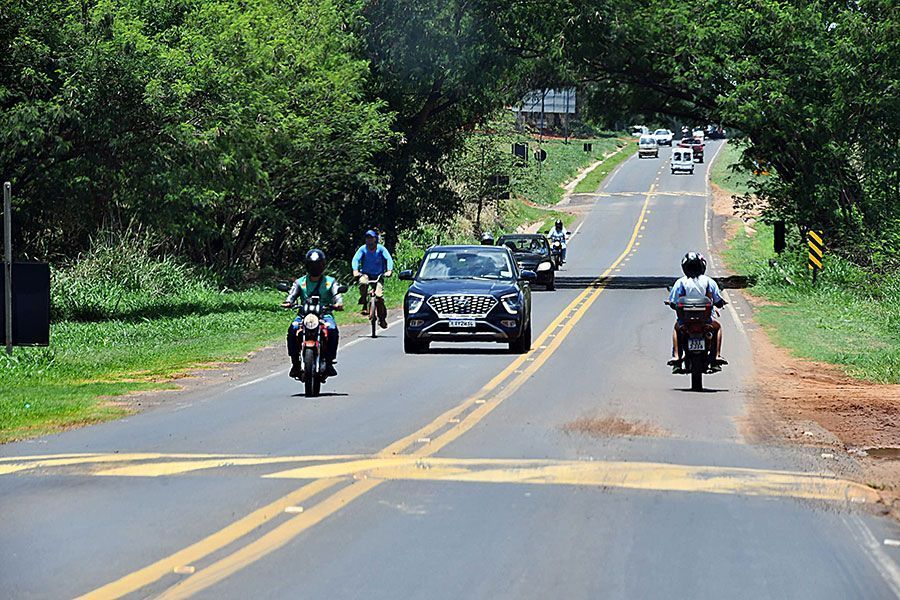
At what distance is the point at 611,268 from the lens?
200 ft

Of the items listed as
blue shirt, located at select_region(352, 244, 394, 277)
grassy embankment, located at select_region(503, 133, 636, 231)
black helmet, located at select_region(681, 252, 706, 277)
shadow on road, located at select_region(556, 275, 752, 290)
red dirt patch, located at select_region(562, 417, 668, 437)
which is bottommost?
shadow on road, located at select_region(556, 275, 752, 290)

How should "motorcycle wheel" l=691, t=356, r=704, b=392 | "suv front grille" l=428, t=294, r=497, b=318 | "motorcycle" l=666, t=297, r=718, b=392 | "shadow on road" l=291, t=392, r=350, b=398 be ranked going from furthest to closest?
"suv front grille" l=428, t=294, r=497, b=318 → "motorcycle wheel" l=691, t=356, r=704, b=392 → "motorcycle" l=666, t=297, r=718, b=392 → "shadow on road" l=291, t=392, r=350, b=398

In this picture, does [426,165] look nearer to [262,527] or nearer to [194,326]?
[194,326]

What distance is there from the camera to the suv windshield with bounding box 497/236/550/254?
48.4 meters

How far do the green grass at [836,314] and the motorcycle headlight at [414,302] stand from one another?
21.8 ft

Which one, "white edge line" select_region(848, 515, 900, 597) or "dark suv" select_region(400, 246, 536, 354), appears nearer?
"white edge line" select_region(848, 515, 900, 597)

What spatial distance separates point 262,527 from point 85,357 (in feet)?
50.9

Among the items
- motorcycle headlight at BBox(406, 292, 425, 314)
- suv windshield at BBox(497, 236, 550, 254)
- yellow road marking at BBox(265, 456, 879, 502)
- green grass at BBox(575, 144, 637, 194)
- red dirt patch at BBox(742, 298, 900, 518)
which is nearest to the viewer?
yellow road marking at BBox(265, 456, 879, 502)

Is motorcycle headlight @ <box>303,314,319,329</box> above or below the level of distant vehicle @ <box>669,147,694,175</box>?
below

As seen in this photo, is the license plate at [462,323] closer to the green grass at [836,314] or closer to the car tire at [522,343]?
the car tire at [522,343]

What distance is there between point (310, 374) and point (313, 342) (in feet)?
1.50

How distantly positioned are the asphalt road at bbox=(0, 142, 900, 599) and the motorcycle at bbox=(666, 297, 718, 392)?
45 cm

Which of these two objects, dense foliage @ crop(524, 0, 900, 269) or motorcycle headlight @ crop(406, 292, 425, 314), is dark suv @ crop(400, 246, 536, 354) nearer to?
motorcycle headlight @ crop(406, 292, 425, 314)

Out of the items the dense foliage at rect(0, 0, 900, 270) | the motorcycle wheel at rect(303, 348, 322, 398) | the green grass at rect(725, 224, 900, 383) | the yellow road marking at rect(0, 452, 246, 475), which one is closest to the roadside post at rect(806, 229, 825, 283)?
the green grass at rect(725, 224, 900, 383)
